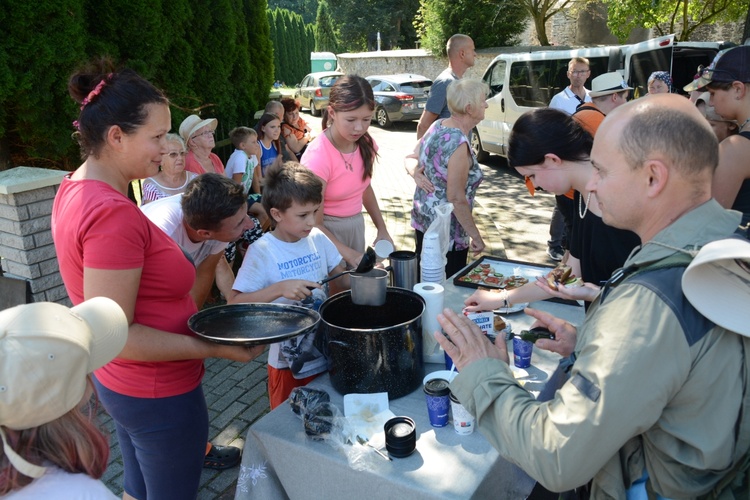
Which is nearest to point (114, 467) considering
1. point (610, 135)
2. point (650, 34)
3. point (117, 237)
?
point (117, 237)

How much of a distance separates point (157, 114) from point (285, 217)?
32.5 inches

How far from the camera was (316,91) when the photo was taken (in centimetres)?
1920

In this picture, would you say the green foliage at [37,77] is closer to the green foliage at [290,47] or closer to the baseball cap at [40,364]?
the baseball cap at [40,364]

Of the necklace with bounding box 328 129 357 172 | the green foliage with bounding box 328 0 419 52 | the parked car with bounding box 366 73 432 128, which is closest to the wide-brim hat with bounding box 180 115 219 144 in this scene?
the necklace with bounding box 328 129 357 172

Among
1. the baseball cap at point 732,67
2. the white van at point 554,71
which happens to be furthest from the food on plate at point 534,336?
the white van at point 554,71

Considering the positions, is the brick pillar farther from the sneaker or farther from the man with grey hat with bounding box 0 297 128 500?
the sneaker

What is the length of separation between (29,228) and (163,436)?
230 cm

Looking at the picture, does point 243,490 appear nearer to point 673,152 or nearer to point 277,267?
point 277,267

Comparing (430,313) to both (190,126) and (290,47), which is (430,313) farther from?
(290,47)

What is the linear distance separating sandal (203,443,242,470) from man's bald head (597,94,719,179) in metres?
2.76

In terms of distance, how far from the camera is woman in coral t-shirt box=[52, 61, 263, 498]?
1671 mm

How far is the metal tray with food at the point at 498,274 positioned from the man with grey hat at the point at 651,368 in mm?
1716

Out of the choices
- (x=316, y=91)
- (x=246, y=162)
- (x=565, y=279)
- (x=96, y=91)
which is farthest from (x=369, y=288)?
(x=316, y=91)

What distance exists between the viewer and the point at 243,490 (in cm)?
191
